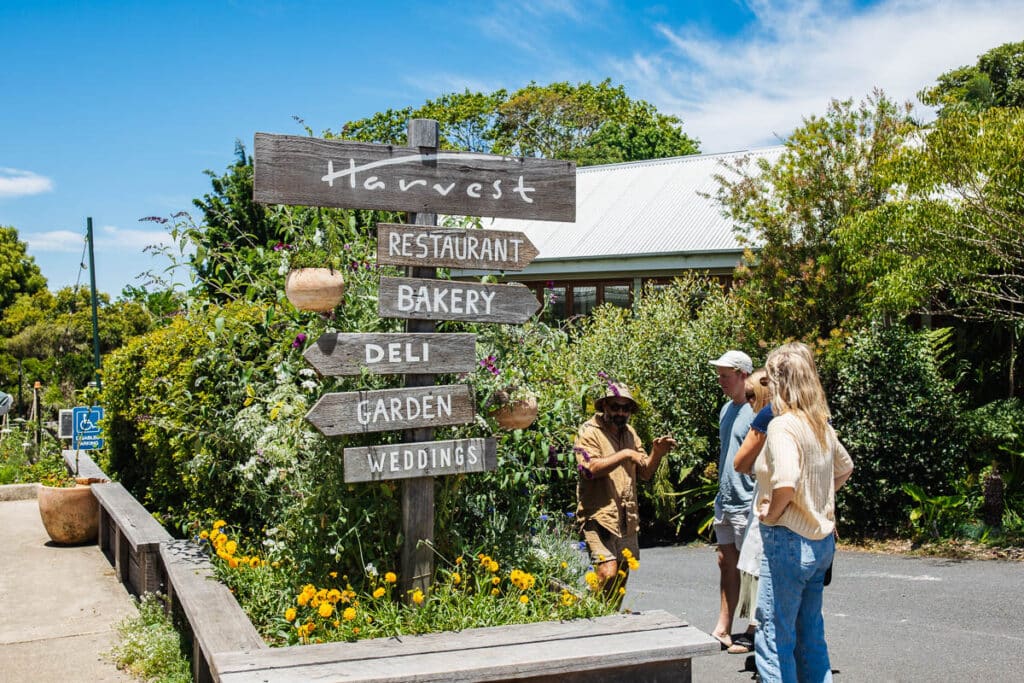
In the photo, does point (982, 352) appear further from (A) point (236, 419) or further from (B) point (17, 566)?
(B) point (17, 566)

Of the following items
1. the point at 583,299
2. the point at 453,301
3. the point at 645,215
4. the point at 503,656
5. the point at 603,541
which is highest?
the point at 645,215

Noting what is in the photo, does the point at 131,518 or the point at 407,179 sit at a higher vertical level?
the point at 407,179

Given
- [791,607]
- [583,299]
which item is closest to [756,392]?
[791,607]

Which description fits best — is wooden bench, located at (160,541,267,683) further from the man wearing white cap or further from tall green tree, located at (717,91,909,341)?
tall green tree, located at (717,91,909,341)

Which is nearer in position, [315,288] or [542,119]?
[315,288]

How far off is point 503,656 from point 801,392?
1.78 m

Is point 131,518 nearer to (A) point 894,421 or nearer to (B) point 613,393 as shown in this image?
(B) point 613,393

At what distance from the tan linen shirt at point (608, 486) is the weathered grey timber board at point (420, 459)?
37.0 inches

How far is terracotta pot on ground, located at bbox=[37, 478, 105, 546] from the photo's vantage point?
8484mm

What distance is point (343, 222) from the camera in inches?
203

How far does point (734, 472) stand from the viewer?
5590 millimetres

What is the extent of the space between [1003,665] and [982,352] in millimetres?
7283

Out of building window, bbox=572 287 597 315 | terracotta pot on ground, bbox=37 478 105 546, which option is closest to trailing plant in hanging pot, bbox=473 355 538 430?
terracotta pot on ground, bbox=37 478 105 546

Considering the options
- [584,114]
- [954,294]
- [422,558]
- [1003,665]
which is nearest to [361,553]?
[422,558]
